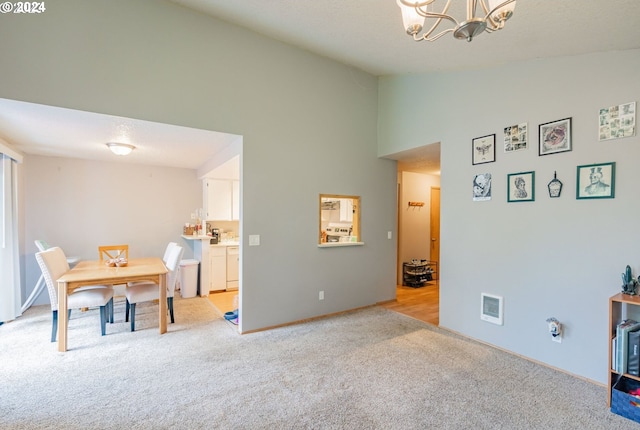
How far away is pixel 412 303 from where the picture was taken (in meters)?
4.68

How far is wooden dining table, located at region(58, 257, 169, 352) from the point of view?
2961 mm

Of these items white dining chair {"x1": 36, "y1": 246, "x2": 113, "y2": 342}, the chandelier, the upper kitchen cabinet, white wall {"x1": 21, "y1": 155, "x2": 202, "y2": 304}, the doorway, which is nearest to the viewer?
the chandelier

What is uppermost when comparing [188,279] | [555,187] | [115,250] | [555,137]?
[555,137]

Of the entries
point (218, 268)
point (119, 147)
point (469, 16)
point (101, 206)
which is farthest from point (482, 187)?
point (101, 206)

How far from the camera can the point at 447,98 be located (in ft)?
11.8

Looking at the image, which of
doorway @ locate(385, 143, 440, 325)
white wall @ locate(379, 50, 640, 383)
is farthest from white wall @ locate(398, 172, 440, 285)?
white wall @ locate(379, 50, 640, 383)

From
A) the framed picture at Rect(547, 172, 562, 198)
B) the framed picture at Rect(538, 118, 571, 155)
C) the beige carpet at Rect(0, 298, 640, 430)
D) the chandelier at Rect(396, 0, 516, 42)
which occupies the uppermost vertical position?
the chandelier at Rect(396, 0, 516, 42)

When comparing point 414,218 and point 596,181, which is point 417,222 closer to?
point 414,218

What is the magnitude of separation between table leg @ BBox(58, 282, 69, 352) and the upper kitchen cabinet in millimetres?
2518

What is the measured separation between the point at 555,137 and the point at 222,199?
193 inches

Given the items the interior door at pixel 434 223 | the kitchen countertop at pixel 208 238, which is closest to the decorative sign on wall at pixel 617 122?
the interior door at pixel 434 223

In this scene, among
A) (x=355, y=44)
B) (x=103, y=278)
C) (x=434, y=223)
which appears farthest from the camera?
(x=434, y=223)

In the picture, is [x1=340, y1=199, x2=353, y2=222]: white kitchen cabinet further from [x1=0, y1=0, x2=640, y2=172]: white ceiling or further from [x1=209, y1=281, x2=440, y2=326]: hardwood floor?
[x1=209, y1=281, x2=440, y2=326]: hardwood floor

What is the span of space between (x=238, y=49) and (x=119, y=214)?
3.59 metres
